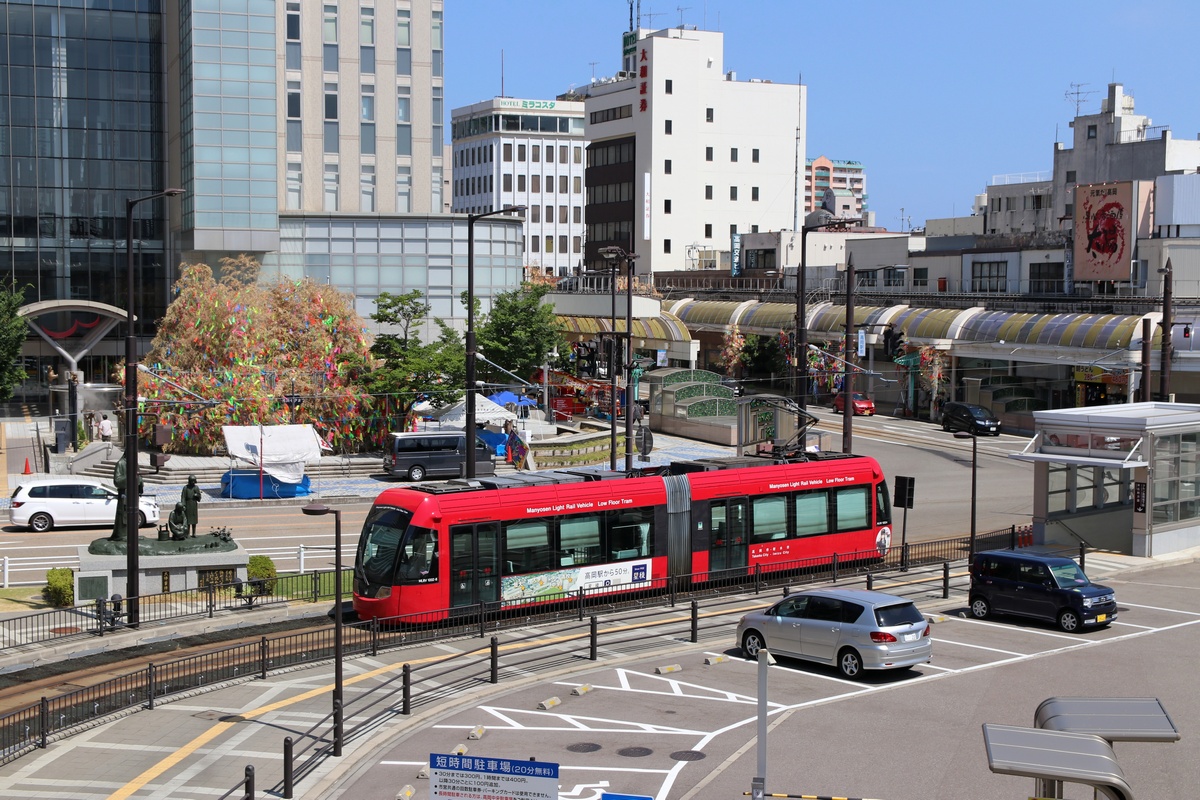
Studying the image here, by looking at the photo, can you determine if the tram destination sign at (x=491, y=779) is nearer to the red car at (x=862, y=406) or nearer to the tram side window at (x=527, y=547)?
the tram side window at (x=527, y=547)

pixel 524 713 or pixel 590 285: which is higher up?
pixel 590 285

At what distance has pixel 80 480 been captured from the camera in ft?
132

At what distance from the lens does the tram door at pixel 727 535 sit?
96.6 feet

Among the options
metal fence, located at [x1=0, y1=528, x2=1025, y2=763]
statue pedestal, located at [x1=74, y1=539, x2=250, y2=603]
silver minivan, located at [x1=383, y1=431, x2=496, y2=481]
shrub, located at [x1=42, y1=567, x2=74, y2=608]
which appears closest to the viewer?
metal fence, located at [x1=0, y1=528, x2=1025, y2=763]

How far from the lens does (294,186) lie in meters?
69.3

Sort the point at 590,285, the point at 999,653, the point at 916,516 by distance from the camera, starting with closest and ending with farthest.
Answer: the point at 999,653
the point at 916,516
the point at 590,285

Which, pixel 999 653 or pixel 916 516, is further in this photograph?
pixel 916 516

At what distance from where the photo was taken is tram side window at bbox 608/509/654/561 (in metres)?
Result: 27.7

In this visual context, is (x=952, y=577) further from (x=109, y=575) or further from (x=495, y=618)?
(x=109, y=575)

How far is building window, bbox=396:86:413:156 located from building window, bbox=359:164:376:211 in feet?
6.51

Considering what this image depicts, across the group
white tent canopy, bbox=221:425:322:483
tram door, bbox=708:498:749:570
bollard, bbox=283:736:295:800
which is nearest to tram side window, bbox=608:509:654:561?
tram door, bbox=708:498:749:570

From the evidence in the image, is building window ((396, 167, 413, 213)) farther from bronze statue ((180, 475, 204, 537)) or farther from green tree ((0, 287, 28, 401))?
bronze statue ((180, 475, 204, 537))

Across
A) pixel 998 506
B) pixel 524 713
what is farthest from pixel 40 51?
pixel 524 713

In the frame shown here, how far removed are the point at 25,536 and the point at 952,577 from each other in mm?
27294
